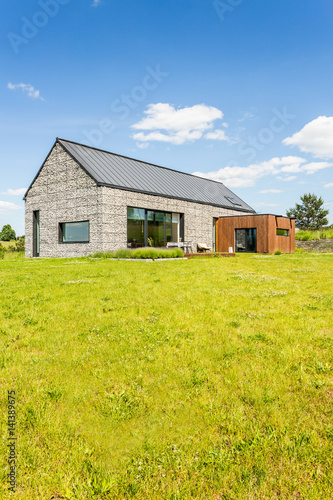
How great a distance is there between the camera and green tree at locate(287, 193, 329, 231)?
2360 inches

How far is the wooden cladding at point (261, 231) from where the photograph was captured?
2678 centimetres

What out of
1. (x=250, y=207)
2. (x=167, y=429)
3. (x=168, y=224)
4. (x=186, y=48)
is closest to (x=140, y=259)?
(x=168, y=224)

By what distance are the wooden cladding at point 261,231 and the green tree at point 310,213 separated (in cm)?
3604

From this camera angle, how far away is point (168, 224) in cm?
2545

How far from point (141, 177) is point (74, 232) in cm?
810

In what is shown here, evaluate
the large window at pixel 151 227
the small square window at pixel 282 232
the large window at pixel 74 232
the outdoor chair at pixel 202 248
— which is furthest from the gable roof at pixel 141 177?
the small square window at pixel 282 232

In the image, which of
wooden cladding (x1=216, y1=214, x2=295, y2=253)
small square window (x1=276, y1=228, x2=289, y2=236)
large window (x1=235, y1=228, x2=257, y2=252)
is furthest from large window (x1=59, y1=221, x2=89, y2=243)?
small square window (x1=276, y1=228, x2=289, y2=236)

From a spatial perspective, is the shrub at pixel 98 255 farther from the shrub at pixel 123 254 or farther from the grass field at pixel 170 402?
the grass field at pixel 170 402

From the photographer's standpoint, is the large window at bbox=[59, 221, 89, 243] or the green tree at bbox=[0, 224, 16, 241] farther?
the green tree at bbox=[0, 224, 16, 241]

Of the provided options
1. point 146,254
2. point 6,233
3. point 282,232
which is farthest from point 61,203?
point 6,233

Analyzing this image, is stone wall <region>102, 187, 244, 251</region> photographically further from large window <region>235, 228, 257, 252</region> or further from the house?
large window <region>235, 228, 257, 252</region>

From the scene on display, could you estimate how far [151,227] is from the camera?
23500 mm

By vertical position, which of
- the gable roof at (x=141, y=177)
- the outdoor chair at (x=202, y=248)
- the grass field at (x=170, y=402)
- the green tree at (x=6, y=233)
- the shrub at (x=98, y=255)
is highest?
the gable roof at (x=141, y=177)

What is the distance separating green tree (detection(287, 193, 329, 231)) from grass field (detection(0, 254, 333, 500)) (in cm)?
6361
